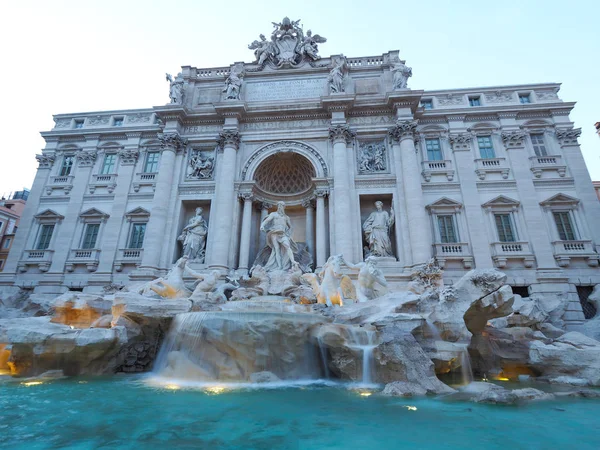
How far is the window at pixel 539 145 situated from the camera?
681 inches

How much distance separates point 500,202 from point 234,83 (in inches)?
659

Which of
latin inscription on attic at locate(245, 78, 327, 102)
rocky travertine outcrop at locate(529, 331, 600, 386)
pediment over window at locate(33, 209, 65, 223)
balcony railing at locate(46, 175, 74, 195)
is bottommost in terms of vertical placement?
rocky travertine outcrop at locate(529, 331, 600, 386)

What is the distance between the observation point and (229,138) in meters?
17.9

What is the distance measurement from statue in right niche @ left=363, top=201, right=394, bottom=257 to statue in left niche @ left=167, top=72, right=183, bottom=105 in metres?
13.5

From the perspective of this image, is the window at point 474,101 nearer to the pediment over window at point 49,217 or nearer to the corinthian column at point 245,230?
the corinthian column at point 245,230

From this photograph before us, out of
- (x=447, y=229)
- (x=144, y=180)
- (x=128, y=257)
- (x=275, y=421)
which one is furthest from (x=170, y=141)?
(x=275, y=421)

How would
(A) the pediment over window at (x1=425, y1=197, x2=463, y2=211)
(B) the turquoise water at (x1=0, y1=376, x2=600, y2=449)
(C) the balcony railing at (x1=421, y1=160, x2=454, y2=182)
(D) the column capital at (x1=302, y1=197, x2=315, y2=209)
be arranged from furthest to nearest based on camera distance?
1. (D) the column capital at (x1=302, y1=197, x2=315, y2=209)
2. (C) the balcony railing at (x1=421, y1=160, x2=454, y2=182)
3. (A) the pediment over window at (x1=425, y1=197, x2=463, y2=211)
4. (B) the turquoise water at (x1=0, y1=376, x2=600, y2=449)

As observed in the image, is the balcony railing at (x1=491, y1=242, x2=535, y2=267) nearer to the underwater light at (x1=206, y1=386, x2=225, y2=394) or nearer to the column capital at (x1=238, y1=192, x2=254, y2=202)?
the column capital at (x1=238, y1=192, x2=254, y2=202)

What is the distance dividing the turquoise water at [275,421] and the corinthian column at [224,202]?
972cm

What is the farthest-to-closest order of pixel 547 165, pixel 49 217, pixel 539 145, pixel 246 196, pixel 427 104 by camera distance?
pixel 427 104
pixel 49 217
pixel 539 145
pixel 246 196
pixel 547 165

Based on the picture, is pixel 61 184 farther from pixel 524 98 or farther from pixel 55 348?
Result: pixel 524 98

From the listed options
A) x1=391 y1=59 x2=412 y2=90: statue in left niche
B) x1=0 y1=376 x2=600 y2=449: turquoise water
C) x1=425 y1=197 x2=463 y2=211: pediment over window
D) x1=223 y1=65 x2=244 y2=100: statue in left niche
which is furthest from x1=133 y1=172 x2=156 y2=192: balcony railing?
x1=425 y1=197 x2=463 y2=211: pediment over window

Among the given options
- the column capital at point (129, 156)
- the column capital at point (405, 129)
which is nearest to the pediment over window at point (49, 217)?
the column capital at point (129, 156)

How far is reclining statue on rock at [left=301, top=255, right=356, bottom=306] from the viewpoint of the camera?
1116 cm
